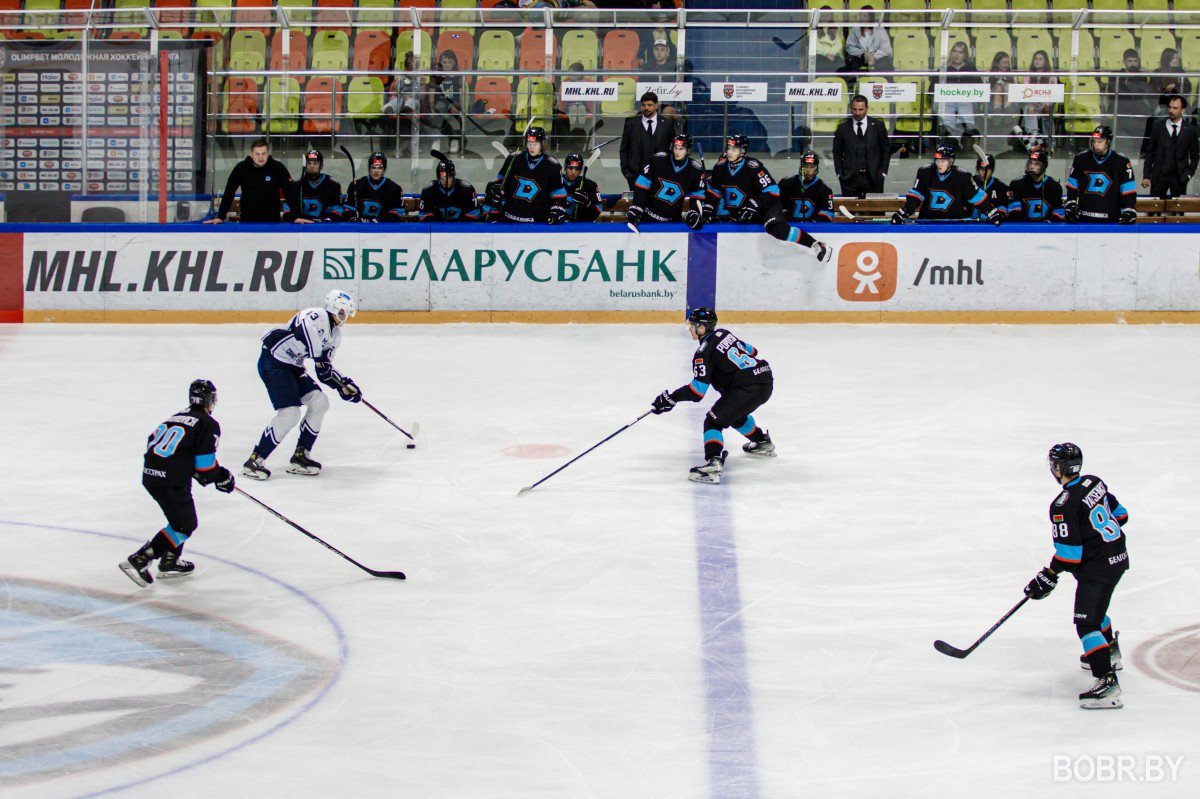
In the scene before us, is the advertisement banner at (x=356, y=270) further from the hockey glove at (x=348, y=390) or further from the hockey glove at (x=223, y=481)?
the hockey glove at (x=223, y=481)

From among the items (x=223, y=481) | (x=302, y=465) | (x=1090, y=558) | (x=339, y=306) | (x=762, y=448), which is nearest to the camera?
(x=1090, y=558)

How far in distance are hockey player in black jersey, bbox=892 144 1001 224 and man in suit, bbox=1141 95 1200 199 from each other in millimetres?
1837

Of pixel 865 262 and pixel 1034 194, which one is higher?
pixel 1034 194

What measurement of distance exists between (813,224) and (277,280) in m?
5.20

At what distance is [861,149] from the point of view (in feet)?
48.1

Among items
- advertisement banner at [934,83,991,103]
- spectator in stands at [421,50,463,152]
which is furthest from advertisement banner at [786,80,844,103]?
spectator in stands at [421,50,463,152]

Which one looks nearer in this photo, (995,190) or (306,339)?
(306,339)

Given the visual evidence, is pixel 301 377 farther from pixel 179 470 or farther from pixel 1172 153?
pixel 1172 153

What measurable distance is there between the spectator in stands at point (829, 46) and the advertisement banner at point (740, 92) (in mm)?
629

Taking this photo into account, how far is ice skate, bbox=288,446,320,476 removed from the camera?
8.90m

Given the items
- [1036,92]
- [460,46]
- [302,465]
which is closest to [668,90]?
[460,46]

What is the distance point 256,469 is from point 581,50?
7.22 metres

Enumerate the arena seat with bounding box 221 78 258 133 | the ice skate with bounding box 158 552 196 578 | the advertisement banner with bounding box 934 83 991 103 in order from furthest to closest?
the advertisement banner with bounding box 934 83 991 103, the arena seat with bounding box 221 78 258 133, the ice skate with bounding box 158 552 196 578

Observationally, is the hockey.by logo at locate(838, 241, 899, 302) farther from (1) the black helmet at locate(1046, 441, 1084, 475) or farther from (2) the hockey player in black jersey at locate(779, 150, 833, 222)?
(1) the black helmet at locate(1046, 441, 1084, 475)
